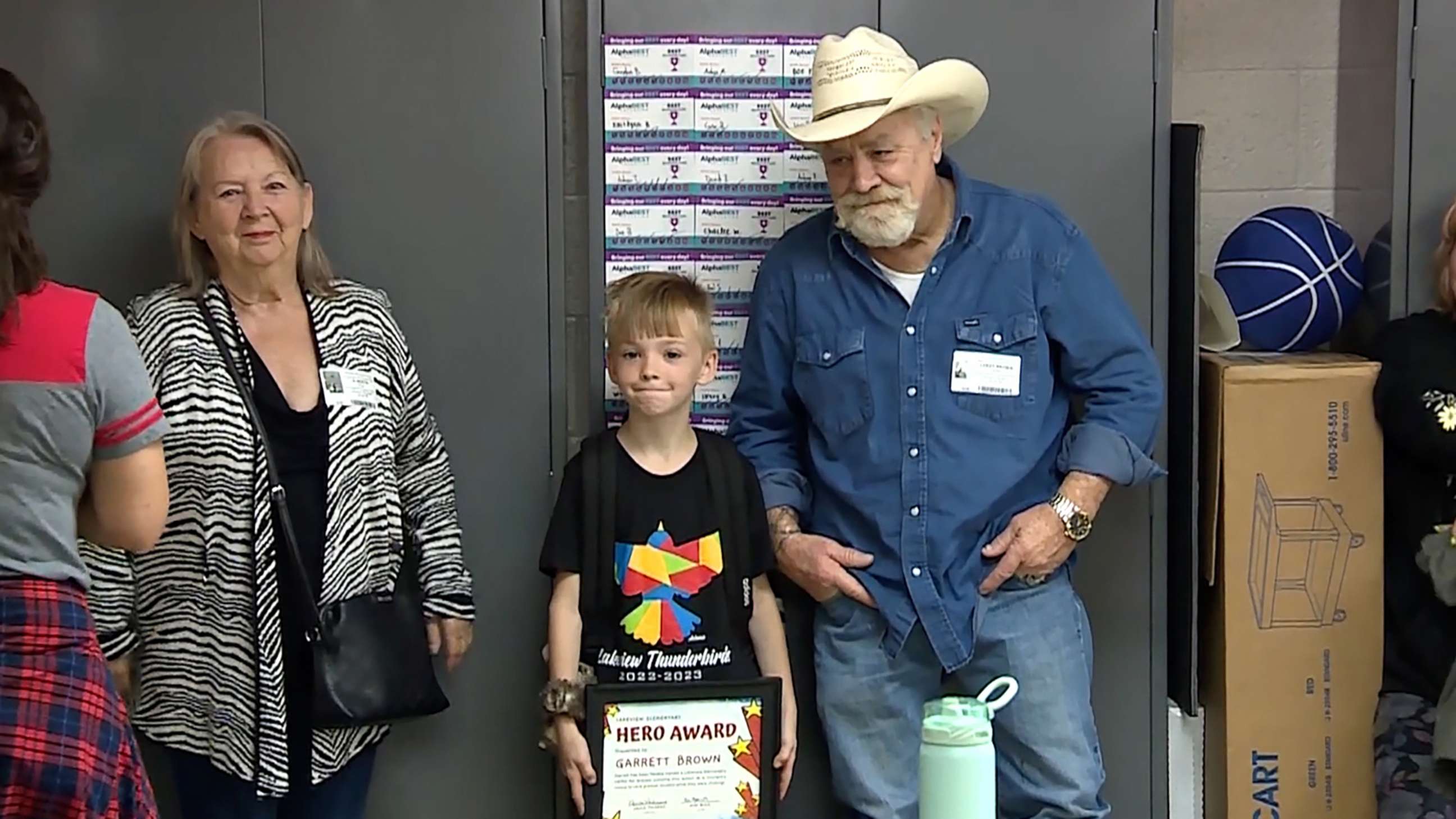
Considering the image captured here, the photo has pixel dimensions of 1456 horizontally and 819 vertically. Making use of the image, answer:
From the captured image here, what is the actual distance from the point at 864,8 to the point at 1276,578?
1.32 metres

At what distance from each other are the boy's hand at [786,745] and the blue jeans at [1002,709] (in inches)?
3.7

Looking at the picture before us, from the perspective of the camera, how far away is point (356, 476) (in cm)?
251

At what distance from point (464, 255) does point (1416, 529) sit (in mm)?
1859

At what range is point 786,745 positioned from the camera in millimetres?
2545

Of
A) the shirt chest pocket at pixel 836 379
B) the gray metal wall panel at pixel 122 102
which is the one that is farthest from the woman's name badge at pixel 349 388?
the shirt chest pocket at pixel 836 379

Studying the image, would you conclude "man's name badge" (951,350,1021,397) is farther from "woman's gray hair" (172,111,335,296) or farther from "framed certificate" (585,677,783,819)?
"woman's gray hair" (172,111,335,296)

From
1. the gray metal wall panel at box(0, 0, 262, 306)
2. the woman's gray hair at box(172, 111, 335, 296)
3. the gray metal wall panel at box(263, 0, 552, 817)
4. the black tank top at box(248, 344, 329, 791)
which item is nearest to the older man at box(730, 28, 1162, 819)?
the gray metal wall panel at box(263, 0, 552, 817)

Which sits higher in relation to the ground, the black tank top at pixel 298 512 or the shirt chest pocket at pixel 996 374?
the shirt chest pocket at pixel 996 374

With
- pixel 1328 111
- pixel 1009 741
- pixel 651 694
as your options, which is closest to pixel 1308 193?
pixel 1328 111

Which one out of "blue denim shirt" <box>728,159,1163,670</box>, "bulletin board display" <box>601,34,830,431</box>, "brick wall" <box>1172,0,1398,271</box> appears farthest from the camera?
"brick wall" <box>1172,0,1398,271</box>

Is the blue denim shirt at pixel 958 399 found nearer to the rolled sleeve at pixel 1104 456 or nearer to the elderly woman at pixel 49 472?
the rolled sleeve at pixel 1104 456

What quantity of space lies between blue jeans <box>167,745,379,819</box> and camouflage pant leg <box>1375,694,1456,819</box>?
1839 mm

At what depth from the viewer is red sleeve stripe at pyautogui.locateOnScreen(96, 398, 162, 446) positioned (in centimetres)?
182

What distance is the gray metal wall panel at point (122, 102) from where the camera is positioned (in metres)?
2.72
